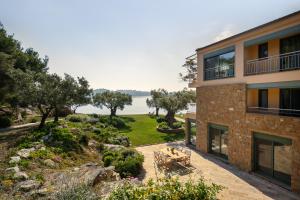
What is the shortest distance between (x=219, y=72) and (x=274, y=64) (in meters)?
4.83

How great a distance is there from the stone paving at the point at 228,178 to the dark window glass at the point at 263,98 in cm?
497

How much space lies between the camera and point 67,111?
36.2m

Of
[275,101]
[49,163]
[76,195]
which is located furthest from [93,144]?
[275,101]

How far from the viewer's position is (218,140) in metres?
18.7

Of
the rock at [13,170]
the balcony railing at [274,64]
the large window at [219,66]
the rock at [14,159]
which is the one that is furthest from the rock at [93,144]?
the balcony railing at [274,64]

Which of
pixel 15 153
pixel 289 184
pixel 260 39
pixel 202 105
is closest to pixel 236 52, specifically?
pixel 260 39

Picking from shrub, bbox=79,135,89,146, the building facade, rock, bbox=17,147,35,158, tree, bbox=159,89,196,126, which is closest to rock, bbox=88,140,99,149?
shrub, bbox=79,135,89,146

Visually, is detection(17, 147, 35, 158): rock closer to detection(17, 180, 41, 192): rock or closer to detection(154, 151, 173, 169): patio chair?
detection(17, 180, 41, 192): rock

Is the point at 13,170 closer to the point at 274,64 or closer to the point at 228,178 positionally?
the point at 228,178

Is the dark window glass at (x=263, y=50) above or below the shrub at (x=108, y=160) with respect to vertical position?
above

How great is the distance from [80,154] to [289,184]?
49.6ft

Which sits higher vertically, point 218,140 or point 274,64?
point 274,64

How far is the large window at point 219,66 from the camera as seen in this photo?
683 inches

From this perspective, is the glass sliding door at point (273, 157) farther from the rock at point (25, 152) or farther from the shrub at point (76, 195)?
the rock at point (25, 152)
